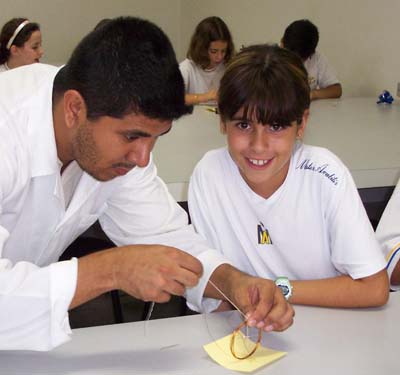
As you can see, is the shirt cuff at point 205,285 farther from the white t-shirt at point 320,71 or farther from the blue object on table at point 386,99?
the white t-shirt at point 320,71

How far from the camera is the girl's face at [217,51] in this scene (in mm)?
3910

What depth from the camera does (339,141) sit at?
2.59 metres

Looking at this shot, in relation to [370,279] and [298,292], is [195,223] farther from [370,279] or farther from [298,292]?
[370,279]

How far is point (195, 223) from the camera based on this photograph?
1610 mm

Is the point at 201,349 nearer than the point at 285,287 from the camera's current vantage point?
Yes

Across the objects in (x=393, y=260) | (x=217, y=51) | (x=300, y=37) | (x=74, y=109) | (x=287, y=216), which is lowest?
(x=393, y=260)

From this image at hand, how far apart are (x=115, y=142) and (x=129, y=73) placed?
15 centimetres

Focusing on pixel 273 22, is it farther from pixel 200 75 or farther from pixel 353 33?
pixel 200 75

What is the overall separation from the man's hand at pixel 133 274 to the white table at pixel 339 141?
0.96 meters

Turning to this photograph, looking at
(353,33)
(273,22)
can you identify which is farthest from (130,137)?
(273,22)

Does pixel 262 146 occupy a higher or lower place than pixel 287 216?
higher

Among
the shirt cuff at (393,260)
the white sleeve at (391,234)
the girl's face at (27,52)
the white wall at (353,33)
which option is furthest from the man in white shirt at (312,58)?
the shirt cuff at (393,260)

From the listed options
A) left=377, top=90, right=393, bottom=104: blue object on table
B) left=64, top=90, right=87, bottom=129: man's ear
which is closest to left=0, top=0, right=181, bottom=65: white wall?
left=377, top=90, right=393, bottom=104: blue object on table

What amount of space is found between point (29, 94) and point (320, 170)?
724 millimetres
